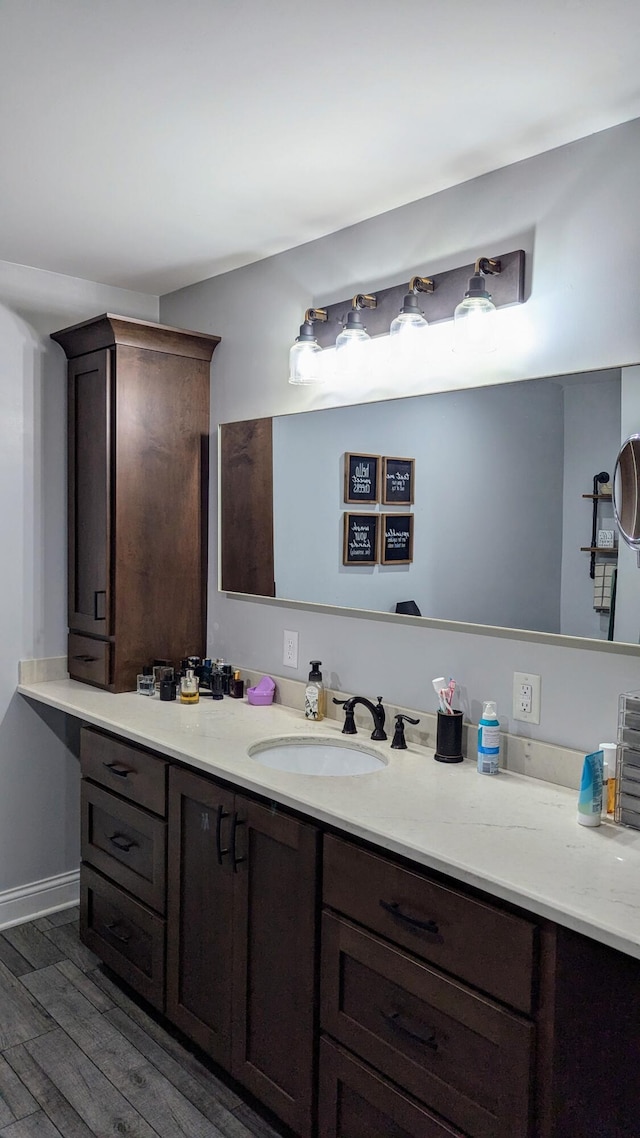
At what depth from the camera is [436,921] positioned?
5.06 ft

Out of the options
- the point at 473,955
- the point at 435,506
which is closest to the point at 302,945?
the point at 473,955

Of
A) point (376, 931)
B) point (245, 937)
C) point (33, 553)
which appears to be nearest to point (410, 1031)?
point (376, 931)

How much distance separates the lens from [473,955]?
1473mm

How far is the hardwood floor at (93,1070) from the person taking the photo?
204cm

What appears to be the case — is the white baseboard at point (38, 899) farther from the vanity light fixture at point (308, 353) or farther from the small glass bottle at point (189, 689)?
the vanity light fixture at point (308, 353)

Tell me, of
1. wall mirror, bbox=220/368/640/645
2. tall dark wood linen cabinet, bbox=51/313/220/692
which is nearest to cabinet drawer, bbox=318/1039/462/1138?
wall mirror, bbox=220/368/640/645

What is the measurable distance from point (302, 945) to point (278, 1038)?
0.89 feet

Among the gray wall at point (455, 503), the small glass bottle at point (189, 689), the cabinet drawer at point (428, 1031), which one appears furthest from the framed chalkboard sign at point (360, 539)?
the cabinet drawer at point (428, 1031)

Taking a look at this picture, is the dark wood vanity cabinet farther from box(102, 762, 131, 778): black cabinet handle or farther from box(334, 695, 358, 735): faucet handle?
box(334, 695, 358, 735): faucet handle

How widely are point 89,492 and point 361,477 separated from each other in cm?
109

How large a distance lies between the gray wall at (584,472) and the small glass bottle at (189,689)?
1301 mm

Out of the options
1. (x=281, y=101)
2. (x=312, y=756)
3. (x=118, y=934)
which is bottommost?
(x=118, y=934)

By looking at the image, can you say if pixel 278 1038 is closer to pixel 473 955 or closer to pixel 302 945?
pixel 302 945

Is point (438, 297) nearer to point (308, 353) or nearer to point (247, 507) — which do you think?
point (308, 353)
